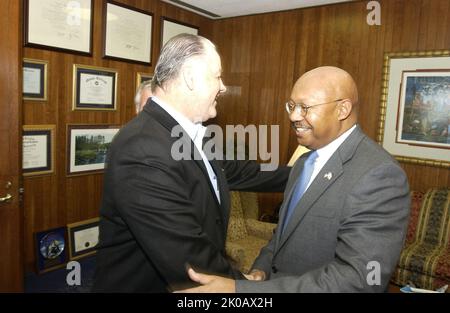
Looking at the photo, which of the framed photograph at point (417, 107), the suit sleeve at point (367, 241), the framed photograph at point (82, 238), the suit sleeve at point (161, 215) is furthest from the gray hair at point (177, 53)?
the framed photograph at point (417, 107)

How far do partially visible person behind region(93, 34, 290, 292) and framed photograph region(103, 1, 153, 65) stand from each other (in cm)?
263

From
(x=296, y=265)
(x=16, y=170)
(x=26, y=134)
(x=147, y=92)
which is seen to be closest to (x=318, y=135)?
(x=296, y=265)

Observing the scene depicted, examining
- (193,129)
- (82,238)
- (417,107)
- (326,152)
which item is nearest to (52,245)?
(82,238)

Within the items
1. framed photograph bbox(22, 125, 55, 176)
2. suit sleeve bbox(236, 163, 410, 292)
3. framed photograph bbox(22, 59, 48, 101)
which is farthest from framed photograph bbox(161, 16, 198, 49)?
suit sleeve bbox(236, 163, 410, 292)

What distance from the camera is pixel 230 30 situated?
16.3 feet

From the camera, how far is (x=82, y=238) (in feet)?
12.1

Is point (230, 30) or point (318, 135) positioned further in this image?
point (230, 30)

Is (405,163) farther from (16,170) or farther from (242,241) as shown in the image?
(16,170)

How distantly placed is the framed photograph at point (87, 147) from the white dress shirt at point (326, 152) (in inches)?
106

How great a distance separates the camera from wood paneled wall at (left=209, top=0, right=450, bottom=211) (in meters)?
3.61

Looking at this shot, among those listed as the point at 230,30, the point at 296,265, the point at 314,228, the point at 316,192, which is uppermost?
the point at 230,30

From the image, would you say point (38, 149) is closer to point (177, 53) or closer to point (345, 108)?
point (177, 53)

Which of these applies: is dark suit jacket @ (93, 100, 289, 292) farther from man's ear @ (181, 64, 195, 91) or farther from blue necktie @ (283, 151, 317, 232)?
blue necktie @ (283, 151, 317, 232)

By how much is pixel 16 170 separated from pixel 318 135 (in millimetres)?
2189
